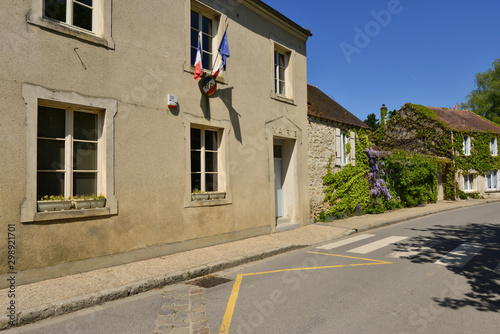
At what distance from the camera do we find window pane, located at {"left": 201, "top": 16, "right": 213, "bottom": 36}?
811 centimetres

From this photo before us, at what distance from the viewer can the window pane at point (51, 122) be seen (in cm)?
532

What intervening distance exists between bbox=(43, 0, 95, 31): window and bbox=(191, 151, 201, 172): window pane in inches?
128

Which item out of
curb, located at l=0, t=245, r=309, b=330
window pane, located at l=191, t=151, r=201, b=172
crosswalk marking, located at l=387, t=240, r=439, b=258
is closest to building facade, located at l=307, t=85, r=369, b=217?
crosswalk marking, located at l=387, t=240, r=439, b=258

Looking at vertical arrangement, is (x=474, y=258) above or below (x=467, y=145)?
below

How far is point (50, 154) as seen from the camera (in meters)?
5.40

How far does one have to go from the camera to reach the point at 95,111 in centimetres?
594

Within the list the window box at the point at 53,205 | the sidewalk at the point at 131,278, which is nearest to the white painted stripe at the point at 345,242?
the sidewalk at the point at 131,278

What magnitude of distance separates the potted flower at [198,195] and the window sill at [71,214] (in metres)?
2.01

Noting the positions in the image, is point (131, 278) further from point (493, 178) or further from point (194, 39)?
point (493, 178)

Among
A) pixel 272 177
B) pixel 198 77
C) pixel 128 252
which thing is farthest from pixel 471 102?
pixel 128 252

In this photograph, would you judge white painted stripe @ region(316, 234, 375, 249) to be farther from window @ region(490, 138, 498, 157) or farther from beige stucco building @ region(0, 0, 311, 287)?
window @ region(490, 138, 498, 157)

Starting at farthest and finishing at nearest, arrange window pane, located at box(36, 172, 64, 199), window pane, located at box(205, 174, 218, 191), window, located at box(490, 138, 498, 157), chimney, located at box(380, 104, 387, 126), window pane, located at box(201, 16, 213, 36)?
chimney, located at box(380, 104, 387, 126), window, located at box(490, 138, 498, 157), window pane, located at box(201, 16, 213, 36), window pane, located at box(205, 174, 218, 191), window pane, located at box(36, 172, 64, 199)

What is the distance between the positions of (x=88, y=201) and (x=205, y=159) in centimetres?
296

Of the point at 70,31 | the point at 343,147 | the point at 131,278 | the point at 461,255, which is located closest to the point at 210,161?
the point at 131,278
